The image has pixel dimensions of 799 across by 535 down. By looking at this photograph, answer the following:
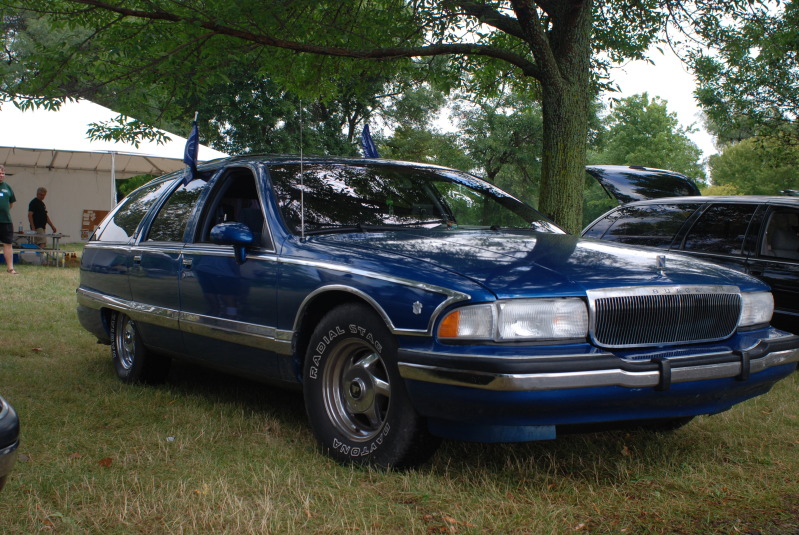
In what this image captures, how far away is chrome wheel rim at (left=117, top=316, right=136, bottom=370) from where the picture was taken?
5699mm

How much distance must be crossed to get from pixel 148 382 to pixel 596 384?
351 cm

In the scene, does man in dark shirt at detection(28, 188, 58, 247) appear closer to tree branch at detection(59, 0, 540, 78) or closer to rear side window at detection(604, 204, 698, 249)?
tree branch at detection(59, 0, 540, 78)

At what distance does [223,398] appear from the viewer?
17.3ft

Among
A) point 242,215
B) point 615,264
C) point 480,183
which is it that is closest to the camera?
point 615,264

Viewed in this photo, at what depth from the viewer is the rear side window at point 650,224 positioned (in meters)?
6.74

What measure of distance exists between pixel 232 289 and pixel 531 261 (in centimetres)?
172

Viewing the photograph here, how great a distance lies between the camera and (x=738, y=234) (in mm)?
6352

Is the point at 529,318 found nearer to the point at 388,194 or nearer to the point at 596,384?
the point at 596,384

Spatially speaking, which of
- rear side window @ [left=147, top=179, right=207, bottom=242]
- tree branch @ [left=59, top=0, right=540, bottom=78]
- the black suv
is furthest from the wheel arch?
tree branch @ [left=59, top=0, right=540, bottom=78]

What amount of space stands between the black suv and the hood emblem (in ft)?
8.71

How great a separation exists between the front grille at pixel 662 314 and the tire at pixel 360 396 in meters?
0.85

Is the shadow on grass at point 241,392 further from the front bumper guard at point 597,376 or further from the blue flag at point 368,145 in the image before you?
the blue flag at point 368,145

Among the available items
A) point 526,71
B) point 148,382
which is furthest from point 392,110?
point 148,382

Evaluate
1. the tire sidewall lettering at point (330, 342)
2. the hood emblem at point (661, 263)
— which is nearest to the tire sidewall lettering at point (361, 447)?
the tire sidewall lettering at point (330, 342)
